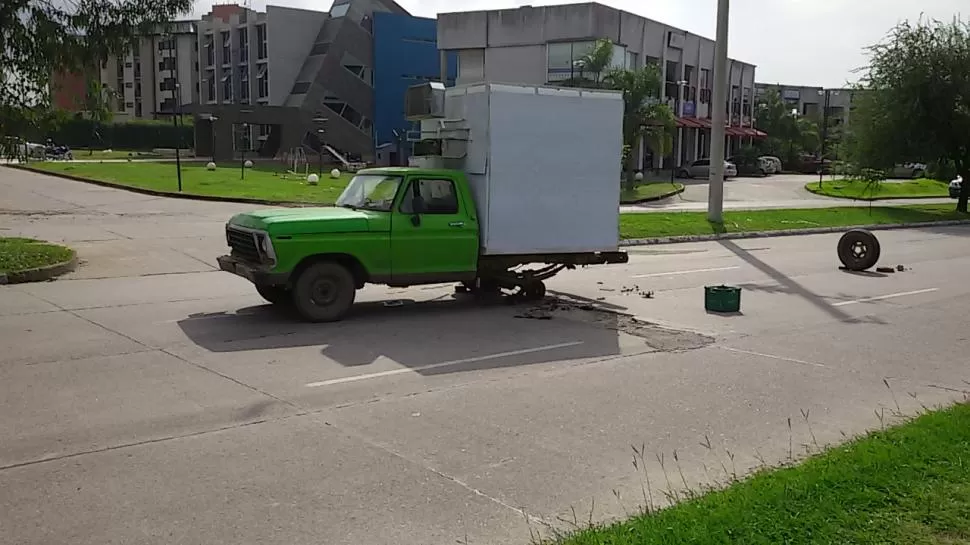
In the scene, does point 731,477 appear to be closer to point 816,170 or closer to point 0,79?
point 0,79

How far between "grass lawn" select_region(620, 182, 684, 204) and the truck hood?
30843mm

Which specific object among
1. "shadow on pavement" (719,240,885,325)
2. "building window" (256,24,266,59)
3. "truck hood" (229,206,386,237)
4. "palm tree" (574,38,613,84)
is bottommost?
"shadow on pavement" (719,240,885,325)

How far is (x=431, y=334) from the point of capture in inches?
425

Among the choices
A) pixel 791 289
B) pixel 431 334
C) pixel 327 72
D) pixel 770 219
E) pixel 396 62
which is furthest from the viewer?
pixel 396 62

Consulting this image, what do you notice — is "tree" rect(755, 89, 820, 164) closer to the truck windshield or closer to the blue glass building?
the blue glass building

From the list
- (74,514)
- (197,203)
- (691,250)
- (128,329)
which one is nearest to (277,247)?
(128,329)

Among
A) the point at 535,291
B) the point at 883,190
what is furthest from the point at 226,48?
the point at 535,291

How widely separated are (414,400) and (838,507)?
12.6 feet

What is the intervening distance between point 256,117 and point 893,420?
6634 centimetres

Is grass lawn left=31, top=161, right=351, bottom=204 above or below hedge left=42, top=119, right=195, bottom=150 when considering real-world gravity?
below

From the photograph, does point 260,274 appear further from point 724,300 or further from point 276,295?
point 724,300

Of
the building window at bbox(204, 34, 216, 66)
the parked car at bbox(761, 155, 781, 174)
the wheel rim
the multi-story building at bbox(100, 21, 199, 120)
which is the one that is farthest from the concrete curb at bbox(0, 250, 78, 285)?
the multi-story building at bbox(100, 21, 199, 120)

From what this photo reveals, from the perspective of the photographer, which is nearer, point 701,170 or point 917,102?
point 917,102

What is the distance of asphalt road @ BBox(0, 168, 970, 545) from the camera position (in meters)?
5.28
